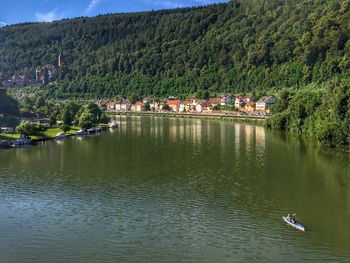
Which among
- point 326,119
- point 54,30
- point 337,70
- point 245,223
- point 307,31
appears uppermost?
point 54,30

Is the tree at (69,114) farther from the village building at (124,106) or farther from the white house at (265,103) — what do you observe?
the village building at (124,106)

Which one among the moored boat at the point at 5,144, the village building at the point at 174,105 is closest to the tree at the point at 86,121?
the moored boat at the point at 5,144

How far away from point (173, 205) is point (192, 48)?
96.2 metres

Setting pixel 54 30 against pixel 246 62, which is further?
pixel 54 30

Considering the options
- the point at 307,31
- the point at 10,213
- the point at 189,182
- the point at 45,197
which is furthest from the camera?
the point at 307,31

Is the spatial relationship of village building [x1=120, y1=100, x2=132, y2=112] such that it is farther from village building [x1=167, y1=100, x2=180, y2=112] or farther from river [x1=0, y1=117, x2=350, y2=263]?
river [x1=0, y1=117, x2=350, y2=263]

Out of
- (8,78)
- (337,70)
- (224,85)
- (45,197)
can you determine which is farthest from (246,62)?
(45,197)

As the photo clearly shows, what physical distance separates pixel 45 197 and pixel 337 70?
183 feet

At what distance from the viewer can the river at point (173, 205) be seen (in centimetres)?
1412

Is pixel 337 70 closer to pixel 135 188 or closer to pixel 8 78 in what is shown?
pixel 135 188

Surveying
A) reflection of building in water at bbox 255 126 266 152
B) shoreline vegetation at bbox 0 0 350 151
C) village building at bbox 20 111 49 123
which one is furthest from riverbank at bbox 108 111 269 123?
village building at bbox 20 111 49 123

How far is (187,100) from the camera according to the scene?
9162cm

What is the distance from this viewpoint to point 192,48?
112 metres

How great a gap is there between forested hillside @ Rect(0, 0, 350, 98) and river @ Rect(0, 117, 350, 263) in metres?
38.9
